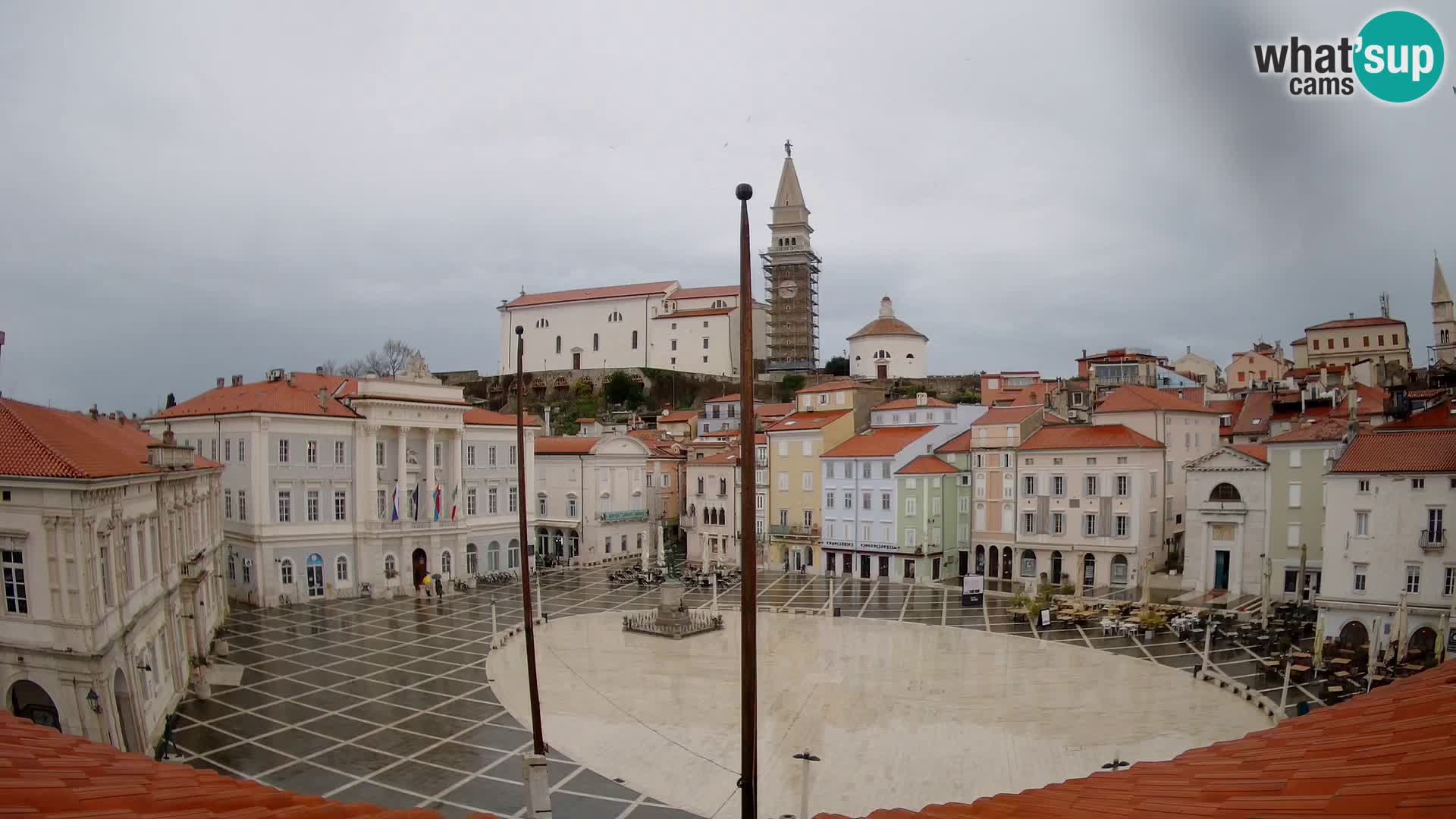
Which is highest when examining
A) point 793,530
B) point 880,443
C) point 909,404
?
point 909,404

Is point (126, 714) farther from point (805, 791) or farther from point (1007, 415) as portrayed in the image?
point (1007, 415)

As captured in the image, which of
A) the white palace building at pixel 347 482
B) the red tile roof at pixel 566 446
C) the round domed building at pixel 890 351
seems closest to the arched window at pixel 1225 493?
the red tile roof at pixel 566 446

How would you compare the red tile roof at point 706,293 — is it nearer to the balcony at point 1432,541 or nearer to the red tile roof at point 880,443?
the red tile roof at point 880,443

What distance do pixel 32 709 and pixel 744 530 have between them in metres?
19.9

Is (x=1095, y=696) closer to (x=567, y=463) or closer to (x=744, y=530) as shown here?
(x=744, y=530)

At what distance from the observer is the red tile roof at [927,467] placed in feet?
172

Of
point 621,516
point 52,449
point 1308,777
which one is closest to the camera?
point 1308,777

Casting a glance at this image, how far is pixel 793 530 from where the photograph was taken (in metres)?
57.7

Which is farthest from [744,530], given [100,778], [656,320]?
[656,320]

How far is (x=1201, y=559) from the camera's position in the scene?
147ft

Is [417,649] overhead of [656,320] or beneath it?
beneath

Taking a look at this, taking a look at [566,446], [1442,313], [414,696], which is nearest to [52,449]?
[414,696]

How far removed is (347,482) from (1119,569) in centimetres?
4135

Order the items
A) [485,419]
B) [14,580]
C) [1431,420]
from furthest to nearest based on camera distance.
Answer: [485,419] → [1431,420] → [14,580]
